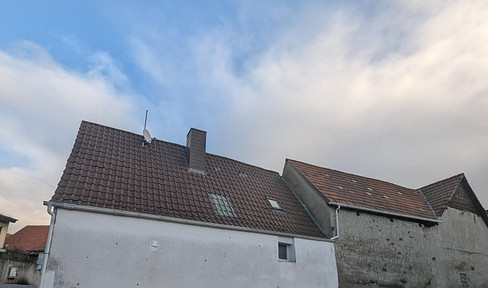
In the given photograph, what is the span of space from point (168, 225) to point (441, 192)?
642 inches

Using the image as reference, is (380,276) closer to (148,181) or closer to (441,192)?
(441,192)

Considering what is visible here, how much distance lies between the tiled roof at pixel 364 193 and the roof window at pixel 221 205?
4.42 metres

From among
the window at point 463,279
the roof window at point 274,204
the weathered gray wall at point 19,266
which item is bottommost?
the window at point 463,279

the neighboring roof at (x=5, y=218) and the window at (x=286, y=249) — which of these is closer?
the window at (x=286, y=249)

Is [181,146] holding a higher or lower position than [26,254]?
higher

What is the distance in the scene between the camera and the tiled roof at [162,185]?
10625 mm

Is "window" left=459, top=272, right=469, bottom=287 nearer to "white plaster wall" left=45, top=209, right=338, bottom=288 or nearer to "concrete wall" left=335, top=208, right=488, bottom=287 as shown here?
"concrete wall" left=335, top=208, right=488, bottom=287

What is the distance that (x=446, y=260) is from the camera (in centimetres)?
1653

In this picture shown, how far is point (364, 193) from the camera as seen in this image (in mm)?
17359

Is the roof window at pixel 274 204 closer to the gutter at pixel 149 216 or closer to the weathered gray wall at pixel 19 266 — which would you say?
the gutter at pixel 149 216

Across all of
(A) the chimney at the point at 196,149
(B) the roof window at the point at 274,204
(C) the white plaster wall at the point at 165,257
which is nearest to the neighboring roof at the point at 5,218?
(A) the chimney at the point at 196,149

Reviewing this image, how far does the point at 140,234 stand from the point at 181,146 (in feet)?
21.2

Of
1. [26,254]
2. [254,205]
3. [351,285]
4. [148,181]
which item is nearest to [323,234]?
[351,285]

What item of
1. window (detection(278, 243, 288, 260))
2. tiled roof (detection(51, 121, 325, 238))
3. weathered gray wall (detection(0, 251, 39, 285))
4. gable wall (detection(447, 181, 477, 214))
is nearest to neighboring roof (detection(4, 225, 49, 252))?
weathered gray wall (detection(0, 251, 39, 285))
